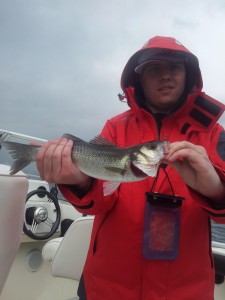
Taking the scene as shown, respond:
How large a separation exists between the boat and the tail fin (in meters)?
0.07

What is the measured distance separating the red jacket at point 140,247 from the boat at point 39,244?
49 cm

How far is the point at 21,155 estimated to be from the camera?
2.65 meters

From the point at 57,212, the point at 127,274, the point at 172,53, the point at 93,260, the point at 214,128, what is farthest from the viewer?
the point at 57,212

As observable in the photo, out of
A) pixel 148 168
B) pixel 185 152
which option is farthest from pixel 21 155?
pixel 185 152

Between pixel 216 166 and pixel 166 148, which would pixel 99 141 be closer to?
pixel 166 148

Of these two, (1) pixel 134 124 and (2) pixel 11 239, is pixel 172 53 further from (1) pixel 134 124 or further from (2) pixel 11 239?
(2) pixel 11 239

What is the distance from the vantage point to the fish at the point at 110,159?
7.50 feet

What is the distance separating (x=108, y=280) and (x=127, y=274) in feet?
0.56

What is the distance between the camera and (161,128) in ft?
9.49

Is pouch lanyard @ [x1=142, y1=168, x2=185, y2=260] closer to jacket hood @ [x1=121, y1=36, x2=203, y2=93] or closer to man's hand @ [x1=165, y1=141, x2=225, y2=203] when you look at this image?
man's hand @ [x1=165, y1=141, x2=225, y2=203]

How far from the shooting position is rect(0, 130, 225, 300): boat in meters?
2.32

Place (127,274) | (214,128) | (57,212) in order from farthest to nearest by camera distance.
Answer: (57,212), (214,128), (127,274)

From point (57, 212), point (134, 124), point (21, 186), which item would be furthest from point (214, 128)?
point (57, 212)

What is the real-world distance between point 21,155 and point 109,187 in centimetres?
86
